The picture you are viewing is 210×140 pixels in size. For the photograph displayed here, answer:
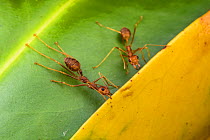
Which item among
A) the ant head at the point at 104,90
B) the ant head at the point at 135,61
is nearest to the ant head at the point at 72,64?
the ant head at the point at 104,90

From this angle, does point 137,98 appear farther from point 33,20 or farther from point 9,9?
point 9,9

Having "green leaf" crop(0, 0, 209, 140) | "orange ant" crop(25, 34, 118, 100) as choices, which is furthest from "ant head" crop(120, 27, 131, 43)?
"orange ant" crop(25, 34, 118, 100)

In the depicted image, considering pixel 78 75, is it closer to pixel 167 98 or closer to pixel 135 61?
pixel 135 61

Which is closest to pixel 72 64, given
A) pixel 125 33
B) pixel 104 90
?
pixel 104 90

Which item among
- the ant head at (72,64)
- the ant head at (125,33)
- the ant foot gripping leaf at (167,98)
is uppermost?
the ant head at (72,64)

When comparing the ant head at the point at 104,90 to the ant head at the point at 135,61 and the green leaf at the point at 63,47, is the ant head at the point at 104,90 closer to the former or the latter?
the green leaf at the point at 63,47

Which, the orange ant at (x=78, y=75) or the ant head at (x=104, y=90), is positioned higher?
the orange ant at (x=78, y=75)

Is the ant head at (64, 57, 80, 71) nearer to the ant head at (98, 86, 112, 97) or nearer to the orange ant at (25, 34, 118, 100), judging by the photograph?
the orange ant at (25, 34, 118, 100)
